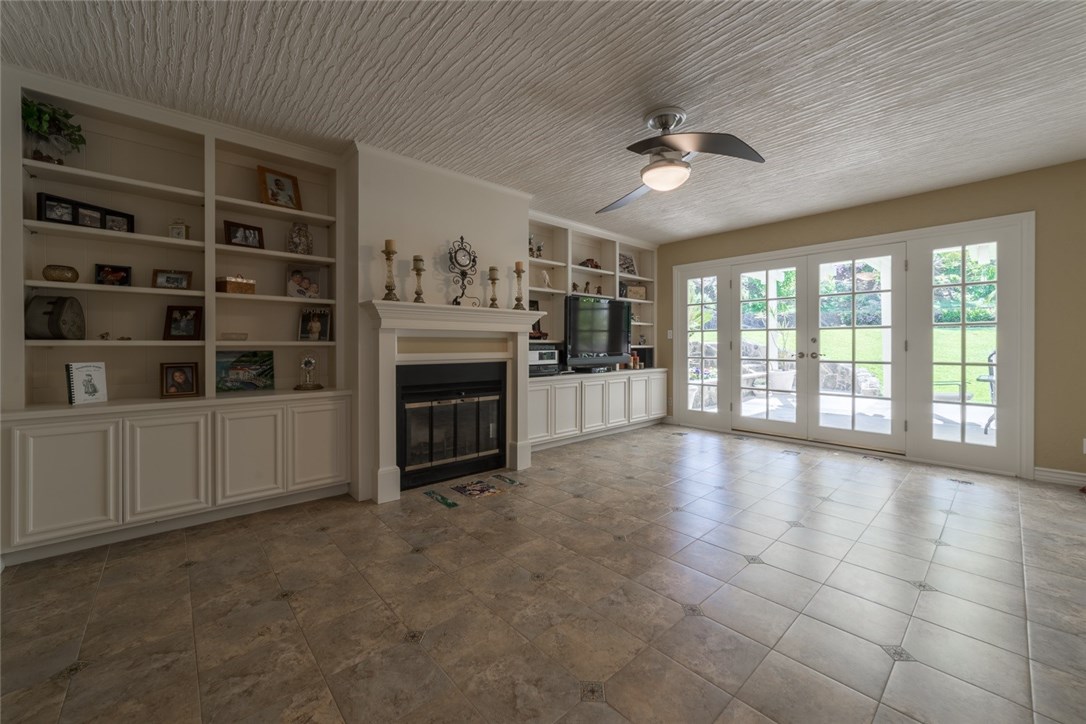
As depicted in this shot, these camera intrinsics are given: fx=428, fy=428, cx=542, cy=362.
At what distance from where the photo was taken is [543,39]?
2074 millimetres

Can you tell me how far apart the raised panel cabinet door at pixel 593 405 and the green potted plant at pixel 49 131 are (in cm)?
447

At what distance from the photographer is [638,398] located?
5930 millimetres

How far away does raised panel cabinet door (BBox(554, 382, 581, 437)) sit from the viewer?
487 centimetres

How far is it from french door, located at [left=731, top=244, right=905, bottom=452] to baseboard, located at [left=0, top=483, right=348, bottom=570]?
490cm

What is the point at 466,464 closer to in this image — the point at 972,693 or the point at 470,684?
the point at 470,684

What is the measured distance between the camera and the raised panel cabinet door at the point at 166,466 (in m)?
2.57

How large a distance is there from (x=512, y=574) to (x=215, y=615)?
52.6 inches

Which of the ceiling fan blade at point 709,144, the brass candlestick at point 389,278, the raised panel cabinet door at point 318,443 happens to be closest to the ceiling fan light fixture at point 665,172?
the ceiling fan blade at point 709,144

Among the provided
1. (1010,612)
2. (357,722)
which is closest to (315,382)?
(357,722)

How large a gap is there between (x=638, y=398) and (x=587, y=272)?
1870 mm

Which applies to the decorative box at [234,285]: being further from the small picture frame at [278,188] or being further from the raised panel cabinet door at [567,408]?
the raised panel cabinet door at [567,408]

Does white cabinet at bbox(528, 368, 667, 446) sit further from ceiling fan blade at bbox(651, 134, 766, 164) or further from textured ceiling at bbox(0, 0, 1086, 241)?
ceiling fan blade at bbox(651, 134, 766, 164)

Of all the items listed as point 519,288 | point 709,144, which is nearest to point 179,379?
point 519,288

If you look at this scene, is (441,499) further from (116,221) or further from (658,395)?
(658,395)
